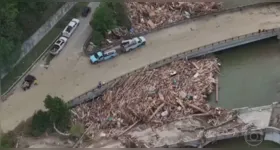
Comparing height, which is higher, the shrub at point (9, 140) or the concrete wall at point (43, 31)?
the concrete wall at point (43, 31)

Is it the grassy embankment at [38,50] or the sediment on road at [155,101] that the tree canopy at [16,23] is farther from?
the sediment on road at [155,101]

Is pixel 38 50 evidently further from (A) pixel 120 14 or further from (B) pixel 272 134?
(B) pixel 272 134

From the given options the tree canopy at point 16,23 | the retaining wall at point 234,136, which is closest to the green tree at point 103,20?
the tree canopy at point 16,23

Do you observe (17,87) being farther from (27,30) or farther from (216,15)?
(216,15)

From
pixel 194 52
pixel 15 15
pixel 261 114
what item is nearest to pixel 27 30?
pixel 15 15

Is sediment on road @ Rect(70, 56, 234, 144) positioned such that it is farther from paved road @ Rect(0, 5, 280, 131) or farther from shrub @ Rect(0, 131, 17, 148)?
shrub @ Rect(0, 131, 17, 148)
